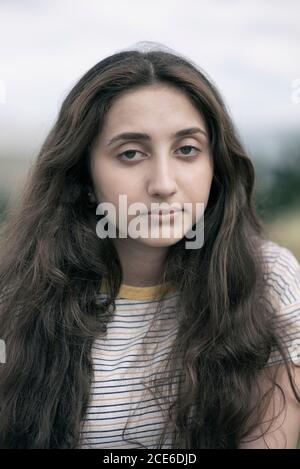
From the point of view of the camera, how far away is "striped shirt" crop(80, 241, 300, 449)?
181cm

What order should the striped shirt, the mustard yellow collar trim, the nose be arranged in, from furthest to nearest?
the mustard yellow collar trim → the striped shirt → the nose

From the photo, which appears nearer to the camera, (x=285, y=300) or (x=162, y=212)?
(x=162, y=212)

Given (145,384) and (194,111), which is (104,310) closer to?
(145,384)

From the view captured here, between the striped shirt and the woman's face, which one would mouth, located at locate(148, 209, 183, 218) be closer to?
the woman's face

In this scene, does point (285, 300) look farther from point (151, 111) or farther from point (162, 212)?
point (151, 111)

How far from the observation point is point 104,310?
1.91 meters

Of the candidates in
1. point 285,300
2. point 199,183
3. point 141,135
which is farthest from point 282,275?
point 141,135

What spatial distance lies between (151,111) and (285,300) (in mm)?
673

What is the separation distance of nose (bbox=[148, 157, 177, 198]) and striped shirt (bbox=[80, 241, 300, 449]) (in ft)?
1.20

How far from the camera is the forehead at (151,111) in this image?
173 centimetres

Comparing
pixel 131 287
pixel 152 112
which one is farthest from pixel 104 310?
pixel 152 112

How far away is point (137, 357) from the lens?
1.85 meters

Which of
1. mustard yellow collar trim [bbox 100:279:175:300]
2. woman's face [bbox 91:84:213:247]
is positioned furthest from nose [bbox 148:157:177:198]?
mustard yellow collar trim [bbox 100:279:175:300]

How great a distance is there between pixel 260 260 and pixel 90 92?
71cm
